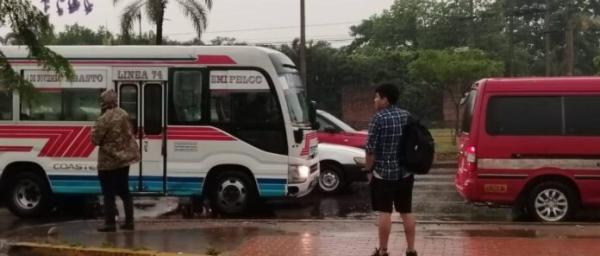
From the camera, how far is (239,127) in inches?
462

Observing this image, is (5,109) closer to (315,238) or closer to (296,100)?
(296,100)

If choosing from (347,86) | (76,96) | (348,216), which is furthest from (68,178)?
(347,86)

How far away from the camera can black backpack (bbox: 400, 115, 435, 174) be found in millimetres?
7520

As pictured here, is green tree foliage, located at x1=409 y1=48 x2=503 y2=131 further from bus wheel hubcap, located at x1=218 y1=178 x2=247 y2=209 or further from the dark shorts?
the dark shorts

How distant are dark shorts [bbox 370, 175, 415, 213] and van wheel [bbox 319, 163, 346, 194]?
705 centimetres

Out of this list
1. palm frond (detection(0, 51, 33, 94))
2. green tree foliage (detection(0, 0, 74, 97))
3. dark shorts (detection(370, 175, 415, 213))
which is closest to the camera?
dark shorts (detection(370, 175, 415, 213))

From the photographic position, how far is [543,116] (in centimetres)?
1075

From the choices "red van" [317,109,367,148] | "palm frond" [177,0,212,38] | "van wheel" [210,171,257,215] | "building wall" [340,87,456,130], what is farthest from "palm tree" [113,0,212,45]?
"building wall" [340,87,456,130]

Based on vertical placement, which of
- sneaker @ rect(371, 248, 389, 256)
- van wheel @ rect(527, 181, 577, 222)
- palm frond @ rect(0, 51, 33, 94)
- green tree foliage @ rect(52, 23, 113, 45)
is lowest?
sneaker @ rect(371, 248, 389, 256)

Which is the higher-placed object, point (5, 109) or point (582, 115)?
point (5, 109)

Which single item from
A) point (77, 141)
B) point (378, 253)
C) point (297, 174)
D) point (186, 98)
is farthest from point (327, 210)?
point (378, 253)

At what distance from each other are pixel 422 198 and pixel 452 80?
19.3 meters

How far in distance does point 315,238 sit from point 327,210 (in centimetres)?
378

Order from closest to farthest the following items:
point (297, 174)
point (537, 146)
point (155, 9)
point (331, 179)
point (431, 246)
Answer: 1. point (431, 246)
2. point (537, 146)
3. point (297, 174)
4. point (331, 179)
5. point (155, 9)
